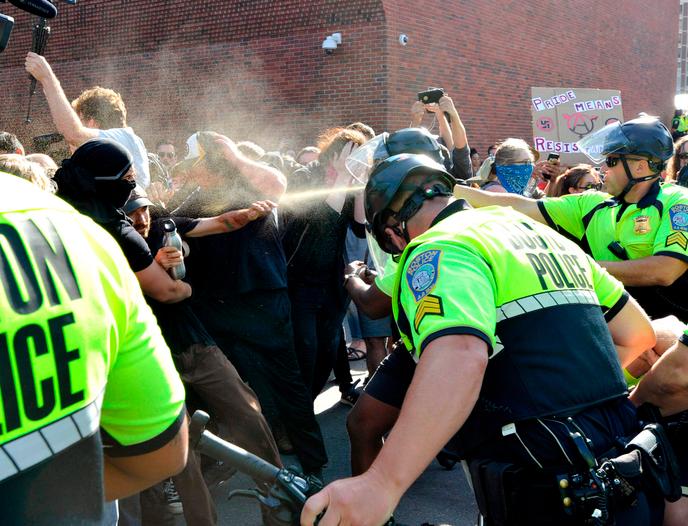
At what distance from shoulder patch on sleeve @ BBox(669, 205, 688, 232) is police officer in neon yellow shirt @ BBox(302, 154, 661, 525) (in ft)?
5.79

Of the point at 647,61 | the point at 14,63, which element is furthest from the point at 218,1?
the point at 647,61

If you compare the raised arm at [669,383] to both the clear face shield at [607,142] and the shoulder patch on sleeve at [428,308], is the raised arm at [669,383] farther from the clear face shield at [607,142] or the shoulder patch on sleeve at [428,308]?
the clear face shield at [607,142]

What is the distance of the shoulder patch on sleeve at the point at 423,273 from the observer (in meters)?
1.62

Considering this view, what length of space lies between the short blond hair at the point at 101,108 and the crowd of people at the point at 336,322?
1 centimetres

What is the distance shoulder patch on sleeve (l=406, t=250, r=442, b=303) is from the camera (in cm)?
162

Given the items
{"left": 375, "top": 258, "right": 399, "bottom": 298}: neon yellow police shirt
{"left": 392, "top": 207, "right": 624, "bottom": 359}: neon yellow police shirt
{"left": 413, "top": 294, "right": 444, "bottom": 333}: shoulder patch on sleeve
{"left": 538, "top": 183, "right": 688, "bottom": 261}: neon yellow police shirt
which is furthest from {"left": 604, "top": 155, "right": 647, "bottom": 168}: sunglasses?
{"left": 413, "top": 294, "right": 444, "bottom": 333}: shoulder patch on sleeve

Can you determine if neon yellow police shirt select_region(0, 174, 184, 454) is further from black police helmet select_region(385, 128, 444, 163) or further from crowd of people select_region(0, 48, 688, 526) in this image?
black police helmet select_region(385, 128, 444, 163)

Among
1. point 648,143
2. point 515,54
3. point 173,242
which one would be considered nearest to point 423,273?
point 173,242

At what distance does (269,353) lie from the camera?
3.85 meters

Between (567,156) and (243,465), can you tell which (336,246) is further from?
(567,156)

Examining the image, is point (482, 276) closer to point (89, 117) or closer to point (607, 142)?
point (607, 142)

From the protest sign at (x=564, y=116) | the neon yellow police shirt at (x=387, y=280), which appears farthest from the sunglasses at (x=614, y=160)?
the protest sign at (x=564, y=116)

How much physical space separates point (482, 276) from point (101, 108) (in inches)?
137

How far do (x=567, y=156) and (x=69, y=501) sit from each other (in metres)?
12.8
